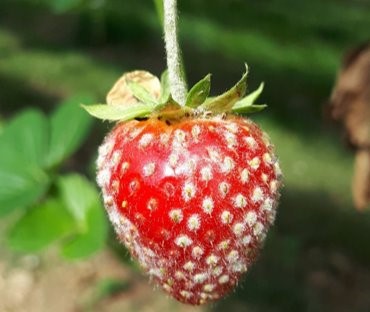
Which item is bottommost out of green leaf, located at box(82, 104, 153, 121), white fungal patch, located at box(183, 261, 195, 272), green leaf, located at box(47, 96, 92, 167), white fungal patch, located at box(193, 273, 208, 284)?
green leaf, located at box(47, 96, 92, 167)

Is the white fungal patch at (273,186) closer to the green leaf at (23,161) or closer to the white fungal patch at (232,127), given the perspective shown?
the white fungal patch at (232,127)

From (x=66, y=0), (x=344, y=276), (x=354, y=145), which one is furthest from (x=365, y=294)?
(x=66, y=0)

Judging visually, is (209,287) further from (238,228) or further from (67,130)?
(67,130)

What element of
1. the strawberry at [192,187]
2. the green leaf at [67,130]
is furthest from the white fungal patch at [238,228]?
the green leaf at [67,130]

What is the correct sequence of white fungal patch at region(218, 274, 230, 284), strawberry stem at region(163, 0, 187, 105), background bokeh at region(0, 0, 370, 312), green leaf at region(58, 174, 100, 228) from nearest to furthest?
strawberry stem at region(163, 0, 187, 105) < white fungal patch at region(218, 274, 230, 284) < green leaf at region(58, 174, 100, 228) < background bokeh at region(0, 0, 370, 312)

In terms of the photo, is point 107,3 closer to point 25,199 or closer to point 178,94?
point 25,199

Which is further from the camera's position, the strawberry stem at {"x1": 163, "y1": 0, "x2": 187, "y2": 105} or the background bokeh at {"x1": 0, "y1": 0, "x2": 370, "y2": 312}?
the background bokeh at {"x1": 0, "y1": 0, "x2": 370, "y2": 312}

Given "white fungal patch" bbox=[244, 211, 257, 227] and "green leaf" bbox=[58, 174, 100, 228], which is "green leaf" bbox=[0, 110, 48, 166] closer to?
"green leaf" bbox=[58, 174, 100, 228]

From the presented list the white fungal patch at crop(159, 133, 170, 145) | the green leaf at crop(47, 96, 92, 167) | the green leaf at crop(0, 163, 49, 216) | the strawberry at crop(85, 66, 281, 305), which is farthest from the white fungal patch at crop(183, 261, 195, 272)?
the green leaf at crop(47, 96, 92, 167)

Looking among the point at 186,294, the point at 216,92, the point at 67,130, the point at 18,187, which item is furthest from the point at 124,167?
the point at 216,92
